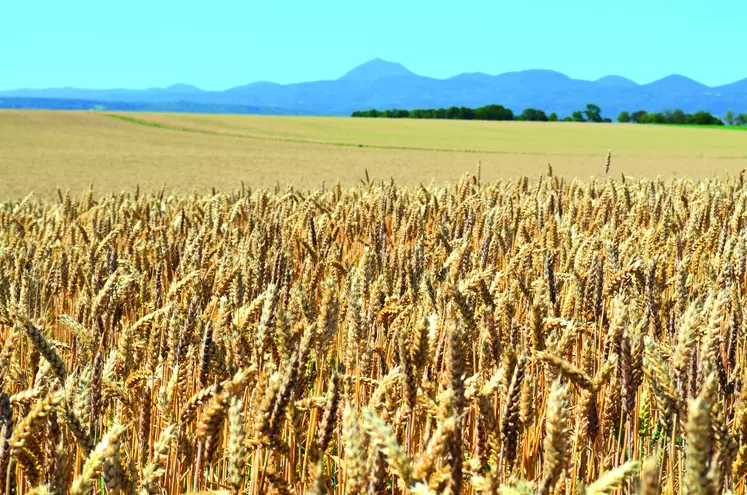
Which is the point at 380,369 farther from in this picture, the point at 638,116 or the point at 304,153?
the point at 638,116

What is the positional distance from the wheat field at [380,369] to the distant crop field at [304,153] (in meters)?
3.11

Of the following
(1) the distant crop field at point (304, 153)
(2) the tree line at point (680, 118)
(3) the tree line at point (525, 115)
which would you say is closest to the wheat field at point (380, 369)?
(1) the distant crop field at point (304, 153)

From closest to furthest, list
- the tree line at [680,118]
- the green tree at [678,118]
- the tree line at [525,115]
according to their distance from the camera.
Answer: the tree line at [525,115] → the tree line at [680,118] → the green tree at [678,118]

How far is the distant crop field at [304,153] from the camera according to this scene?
14234 millimetres

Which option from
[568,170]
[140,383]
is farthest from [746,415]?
[568,170]

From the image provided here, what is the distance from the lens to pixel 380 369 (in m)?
2.08

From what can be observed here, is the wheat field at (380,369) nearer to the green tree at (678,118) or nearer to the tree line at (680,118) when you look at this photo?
the tree line at (680,118)

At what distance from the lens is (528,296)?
2.28 meters

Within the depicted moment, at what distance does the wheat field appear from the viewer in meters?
1.01

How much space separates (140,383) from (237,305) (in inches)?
19.0

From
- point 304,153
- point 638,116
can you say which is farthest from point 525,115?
point 304,153

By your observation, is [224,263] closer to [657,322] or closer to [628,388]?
[657,322]

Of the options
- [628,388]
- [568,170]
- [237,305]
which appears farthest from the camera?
[568,170]

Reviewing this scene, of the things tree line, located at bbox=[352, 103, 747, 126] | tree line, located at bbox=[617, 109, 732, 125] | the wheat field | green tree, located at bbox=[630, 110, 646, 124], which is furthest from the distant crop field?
green tree, located at bbox=[630, 110, 646, 124]
